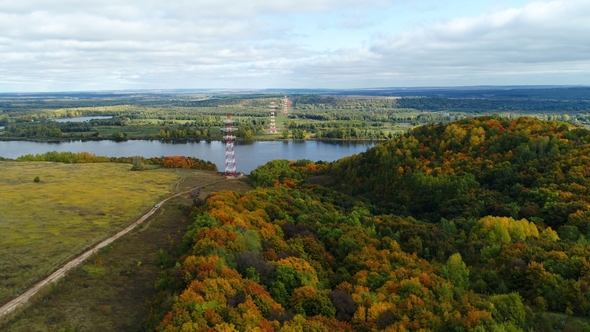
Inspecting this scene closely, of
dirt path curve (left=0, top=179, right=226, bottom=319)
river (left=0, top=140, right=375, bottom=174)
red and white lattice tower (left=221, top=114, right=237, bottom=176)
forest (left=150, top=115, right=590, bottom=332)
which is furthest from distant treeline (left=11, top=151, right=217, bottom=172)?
dirt path curve (left=0, top=179, right=226, bottom=319)

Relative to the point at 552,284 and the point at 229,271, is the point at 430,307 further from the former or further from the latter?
the point at 229,271

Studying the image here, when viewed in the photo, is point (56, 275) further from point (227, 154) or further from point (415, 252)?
point (227, 154)

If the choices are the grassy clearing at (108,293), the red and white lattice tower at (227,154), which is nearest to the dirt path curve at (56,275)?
the grassy clearing at (108,293)

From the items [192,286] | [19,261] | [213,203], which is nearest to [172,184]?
[213,203]

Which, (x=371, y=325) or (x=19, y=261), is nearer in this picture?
A: (x=371, y=325)

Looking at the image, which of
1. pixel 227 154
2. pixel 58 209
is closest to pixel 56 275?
pixel 58 209

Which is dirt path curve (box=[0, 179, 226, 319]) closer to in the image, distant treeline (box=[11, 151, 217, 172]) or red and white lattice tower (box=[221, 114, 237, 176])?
red and white lattice tower (box=[221, 114, 237, 176])

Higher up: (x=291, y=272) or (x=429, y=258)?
(x=291, y=272)
